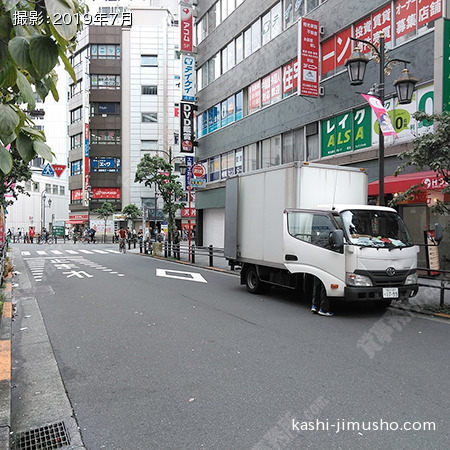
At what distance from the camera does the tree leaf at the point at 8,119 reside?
1.56 metres

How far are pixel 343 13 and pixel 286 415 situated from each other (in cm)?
1785

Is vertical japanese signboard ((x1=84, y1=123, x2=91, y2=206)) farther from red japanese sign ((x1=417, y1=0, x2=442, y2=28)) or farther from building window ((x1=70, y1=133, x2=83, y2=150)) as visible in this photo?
red japanese sign ((x1=417, y1=0, x2=442, y2=28))

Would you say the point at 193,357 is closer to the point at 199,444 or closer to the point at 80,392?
the point at 80,392

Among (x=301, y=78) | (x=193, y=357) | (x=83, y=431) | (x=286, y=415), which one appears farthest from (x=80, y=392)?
(x=301, y=78)

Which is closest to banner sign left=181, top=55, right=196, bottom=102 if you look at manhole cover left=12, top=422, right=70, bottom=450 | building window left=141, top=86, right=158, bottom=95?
manhole cover left=12, top=422, right=70, bottom=450

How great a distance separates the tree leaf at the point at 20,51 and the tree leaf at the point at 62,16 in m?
0.21

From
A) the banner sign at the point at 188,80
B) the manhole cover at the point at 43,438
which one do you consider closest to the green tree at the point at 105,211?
the banner sign at the point at 188,80

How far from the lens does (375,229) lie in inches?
342

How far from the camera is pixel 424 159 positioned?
8469 millimetres

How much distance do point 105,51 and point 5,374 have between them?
64.4 metres

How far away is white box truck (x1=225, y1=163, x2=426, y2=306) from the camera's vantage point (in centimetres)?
808

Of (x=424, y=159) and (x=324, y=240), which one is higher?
(x=424, y=159)

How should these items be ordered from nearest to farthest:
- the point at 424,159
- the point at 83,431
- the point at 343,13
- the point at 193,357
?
the point at 83,431, the point at 193,357, the point at 424,159, the point at 343,13

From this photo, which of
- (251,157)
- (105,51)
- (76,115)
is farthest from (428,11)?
(76,115)
